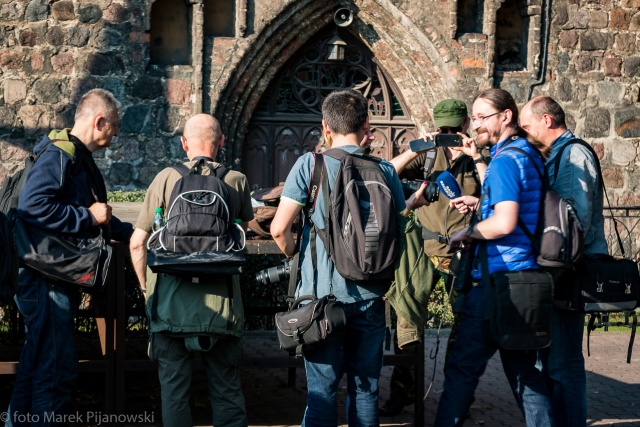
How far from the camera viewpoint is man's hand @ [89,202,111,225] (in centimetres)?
531

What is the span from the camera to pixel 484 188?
17.0 ft

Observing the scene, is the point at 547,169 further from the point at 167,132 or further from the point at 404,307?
the point at 167,132

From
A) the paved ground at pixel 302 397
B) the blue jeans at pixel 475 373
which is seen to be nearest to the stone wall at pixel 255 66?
the paved ground at pixel 302 397

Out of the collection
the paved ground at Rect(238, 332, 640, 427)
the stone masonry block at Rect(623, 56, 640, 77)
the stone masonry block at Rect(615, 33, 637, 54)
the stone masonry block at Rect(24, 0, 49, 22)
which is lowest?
the paved ground at Rect(238, 332, 640, 427)

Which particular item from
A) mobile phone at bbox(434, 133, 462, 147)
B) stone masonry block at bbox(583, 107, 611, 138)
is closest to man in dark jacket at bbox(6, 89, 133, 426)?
mobile phone at bbox(434, 133, 462, 147)

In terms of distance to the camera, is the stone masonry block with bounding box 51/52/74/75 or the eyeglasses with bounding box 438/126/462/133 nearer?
the eyeglasses with bounding box 438/126/462/133

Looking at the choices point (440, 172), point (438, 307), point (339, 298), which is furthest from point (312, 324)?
point (438, 307)

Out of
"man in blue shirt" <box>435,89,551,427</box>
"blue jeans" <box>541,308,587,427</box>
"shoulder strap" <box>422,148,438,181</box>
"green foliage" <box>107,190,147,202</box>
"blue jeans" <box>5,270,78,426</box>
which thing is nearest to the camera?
"man in blue shirt" <box>435,89,551,427</box>

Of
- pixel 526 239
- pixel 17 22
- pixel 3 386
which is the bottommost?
pixel 3 386

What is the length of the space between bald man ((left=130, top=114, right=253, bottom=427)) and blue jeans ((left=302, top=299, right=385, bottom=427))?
0.44 meters

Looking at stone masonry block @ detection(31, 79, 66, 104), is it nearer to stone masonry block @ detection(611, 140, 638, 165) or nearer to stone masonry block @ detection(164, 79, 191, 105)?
stone masonry block @ detection(164, 79, 191, 105)

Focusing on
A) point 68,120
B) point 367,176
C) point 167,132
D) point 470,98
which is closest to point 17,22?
point 68,120

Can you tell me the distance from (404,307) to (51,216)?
6.08 ft

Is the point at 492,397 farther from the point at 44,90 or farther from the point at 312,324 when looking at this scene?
the point at 44,90
